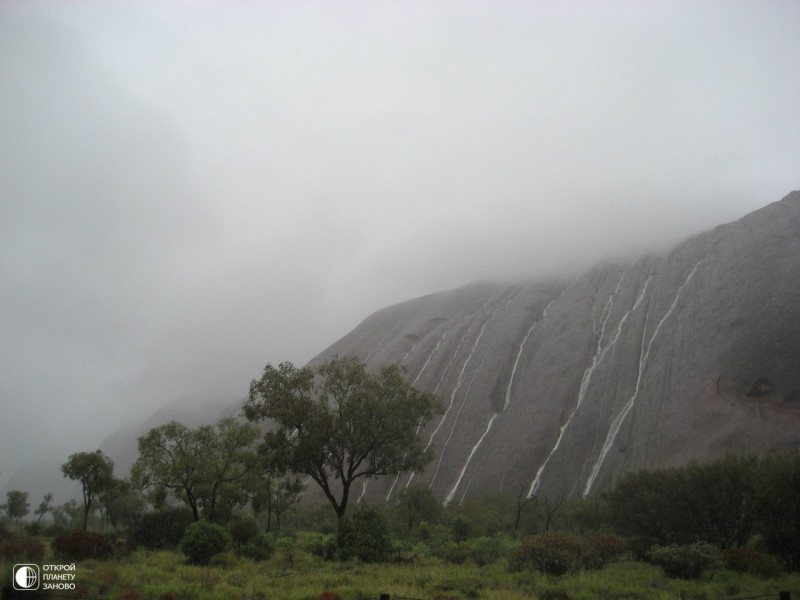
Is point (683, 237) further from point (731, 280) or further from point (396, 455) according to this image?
point (396, 455)

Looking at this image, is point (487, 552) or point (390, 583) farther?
point (487, 552)

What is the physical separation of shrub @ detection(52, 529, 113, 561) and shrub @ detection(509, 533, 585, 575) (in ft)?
55.9

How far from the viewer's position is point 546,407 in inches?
2584

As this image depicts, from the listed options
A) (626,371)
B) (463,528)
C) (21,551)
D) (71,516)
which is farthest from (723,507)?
(71,516)

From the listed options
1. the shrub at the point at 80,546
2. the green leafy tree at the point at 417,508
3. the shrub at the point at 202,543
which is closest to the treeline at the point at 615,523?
the shrub at the point at 202,543

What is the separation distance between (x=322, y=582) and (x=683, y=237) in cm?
8704

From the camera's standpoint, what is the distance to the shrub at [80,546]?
66.2 feet

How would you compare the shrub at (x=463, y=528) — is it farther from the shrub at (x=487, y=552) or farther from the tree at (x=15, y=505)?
the tree at (x=15, y=505)

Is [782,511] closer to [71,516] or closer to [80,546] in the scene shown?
[80,546]

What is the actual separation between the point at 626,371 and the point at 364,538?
165ft

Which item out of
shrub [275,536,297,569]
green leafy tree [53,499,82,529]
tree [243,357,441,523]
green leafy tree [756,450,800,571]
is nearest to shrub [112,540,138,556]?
shrub [275,536,297,569]

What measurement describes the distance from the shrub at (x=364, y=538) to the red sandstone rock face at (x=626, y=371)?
3592 centimetres

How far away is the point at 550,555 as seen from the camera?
20016 millimetres

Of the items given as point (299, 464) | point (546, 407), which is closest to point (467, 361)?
point (546, 407)
